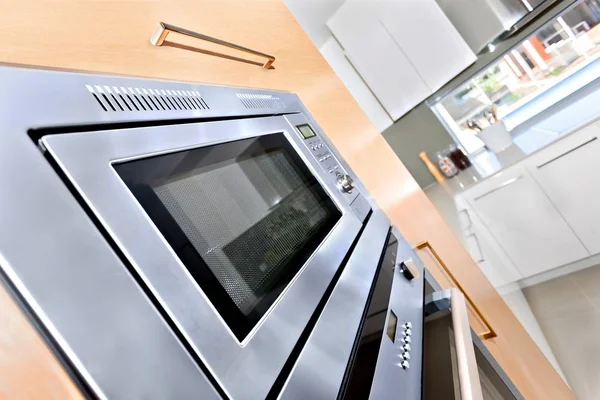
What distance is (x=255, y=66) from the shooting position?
2.97 feet

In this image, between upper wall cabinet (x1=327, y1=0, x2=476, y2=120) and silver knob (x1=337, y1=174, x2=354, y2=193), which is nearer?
silver knob (x1=337, y1=174, x2=354, y2=193)

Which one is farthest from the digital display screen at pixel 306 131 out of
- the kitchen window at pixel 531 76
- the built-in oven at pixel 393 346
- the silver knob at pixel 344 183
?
the kitchen window at pixel 531 76

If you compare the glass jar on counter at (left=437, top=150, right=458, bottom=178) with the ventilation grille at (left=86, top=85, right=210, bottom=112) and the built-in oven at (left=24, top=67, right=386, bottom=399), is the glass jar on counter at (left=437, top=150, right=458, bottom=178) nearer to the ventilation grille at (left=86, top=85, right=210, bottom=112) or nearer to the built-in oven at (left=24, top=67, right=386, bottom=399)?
the built-in oven at (left=24, top=67, right=386, bottom=399)

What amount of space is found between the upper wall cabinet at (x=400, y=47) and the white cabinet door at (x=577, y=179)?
32.7 inches

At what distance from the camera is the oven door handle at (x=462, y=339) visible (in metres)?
0.65

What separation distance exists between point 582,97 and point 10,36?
9.40 ft

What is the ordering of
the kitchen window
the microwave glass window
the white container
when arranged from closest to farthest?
the microwave glass window, the kitchen window, the white container

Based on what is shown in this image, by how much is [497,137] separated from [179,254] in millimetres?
2908

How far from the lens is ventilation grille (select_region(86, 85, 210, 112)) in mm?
439

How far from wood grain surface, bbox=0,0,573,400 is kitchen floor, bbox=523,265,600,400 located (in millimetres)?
571

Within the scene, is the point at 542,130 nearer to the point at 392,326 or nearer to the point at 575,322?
the point at 575,322

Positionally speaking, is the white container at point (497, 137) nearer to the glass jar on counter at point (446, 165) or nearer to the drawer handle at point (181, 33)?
the glass jar on counter at point (446, 165)

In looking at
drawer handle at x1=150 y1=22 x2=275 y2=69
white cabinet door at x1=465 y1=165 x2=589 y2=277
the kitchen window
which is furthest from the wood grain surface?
the kitchen window

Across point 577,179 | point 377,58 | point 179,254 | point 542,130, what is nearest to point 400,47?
point 377,58
